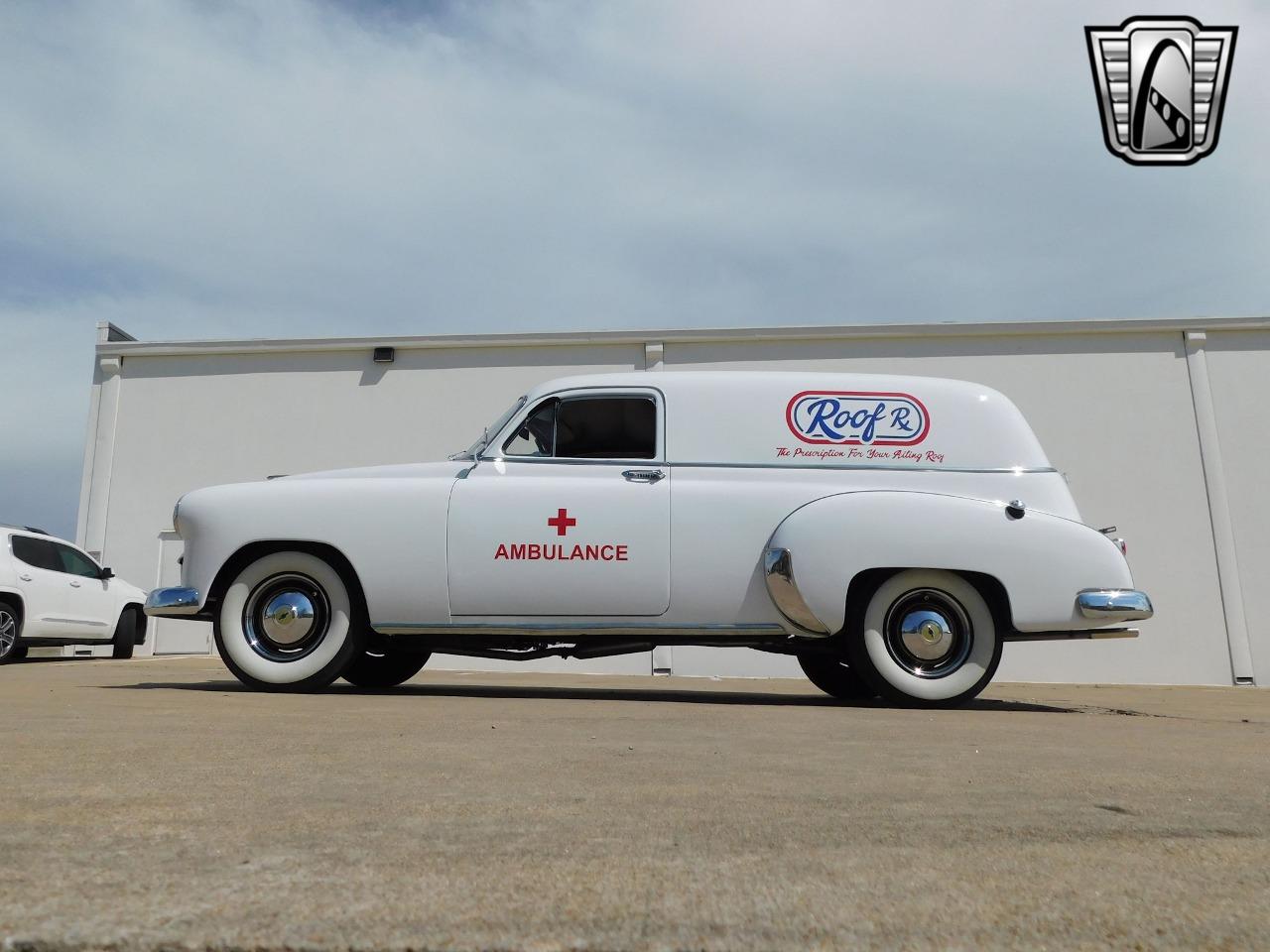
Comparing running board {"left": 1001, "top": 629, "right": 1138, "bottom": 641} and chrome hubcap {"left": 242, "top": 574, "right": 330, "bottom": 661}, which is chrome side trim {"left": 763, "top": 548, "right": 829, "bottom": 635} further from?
chrome hubcap {"left": 242, "top": 574, "right": 330, "bottom": 661}

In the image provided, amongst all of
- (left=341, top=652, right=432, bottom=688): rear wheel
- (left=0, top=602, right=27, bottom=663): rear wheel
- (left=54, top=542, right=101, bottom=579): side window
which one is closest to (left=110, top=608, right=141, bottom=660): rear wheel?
(left=54, top=542, right=101, bottom=579): side window

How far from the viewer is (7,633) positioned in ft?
33.1

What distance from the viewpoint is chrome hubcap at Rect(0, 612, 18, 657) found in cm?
1004

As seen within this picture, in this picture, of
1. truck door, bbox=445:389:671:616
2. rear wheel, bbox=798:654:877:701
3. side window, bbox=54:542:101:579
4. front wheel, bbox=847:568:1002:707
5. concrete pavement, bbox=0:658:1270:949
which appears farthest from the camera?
side window, bbox=54:542:101:579

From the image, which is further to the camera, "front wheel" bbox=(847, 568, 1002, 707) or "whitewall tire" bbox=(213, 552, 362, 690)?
"whitewall tire" bbox=(213, 552, 362, 690)

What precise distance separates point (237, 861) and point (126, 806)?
565 mm

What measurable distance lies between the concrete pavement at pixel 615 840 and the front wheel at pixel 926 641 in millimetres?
1850

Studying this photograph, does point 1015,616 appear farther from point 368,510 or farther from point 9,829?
point 9,829

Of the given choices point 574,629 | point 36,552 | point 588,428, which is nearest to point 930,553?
point 574,629

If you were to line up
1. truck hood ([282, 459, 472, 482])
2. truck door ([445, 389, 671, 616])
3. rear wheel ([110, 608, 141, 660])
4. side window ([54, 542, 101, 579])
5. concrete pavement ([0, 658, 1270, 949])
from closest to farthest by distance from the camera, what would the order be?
concrete pavement ([0, 658, 1270, 949]), truck door ([445, 389, 671, 616]), truck hood ([282, 459, 472, 482]), side window ([54, 542, 101, 579]), rear wheel ([110, 608, 141, 660])

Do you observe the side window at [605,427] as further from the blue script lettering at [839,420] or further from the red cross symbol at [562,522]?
the blue script lettering at [839,420]

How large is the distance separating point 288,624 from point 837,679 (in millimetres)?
3355

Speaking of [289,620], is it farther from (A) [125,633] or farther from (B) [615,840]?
(A) [125,633]

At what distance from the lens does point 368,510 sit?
5488mm
